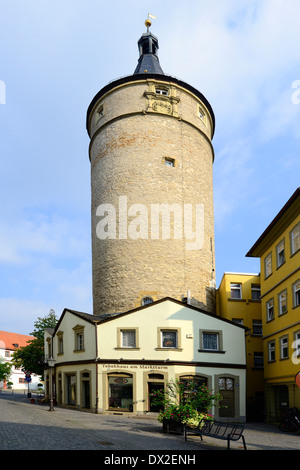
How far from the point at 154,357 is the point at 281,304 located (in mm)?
8249

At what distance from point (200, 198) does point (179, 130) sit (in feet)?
19.7

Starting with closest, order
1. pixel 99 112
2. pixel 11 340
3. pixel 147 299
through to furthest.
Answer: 1. pixel 147 299
2. pixel 99 112
3. pixel 11 340

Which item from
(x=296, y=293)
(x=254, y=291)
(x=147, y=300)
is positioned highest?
(x=254, y=291)

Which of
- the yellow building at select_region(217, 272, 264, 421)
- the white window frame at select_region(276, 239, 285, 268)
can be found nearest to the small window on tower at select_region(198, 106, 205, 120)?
the yellow building at select_region(217, 272, 264, 421)

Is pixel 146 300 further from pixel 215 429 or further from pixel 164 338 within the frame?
pixel 215 429

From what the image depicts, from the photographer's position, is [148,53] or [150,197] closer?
[150,197]

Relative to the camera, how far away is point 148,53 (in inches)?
1813

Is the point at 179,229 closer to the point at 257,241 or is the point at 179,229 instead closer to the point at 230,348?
the point at 257,241

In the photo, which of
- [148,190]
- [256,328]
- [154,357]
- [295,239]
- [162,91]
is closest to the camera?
[295,239]

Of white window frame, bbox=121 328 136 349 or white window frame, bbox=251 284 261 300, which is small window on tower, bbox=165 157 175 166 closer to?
white window frame, bbox=251 284 261 300

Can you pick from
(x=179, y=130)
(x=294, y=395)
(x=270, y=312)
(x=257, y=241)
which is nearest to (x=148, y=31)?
(x=179, y=130)

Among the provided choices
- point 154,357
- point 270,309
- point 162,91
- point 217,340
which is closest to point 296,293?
point 270,309

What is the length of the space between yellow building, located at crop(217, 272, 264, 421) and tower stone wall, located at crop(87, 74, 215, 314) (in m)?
2.24
